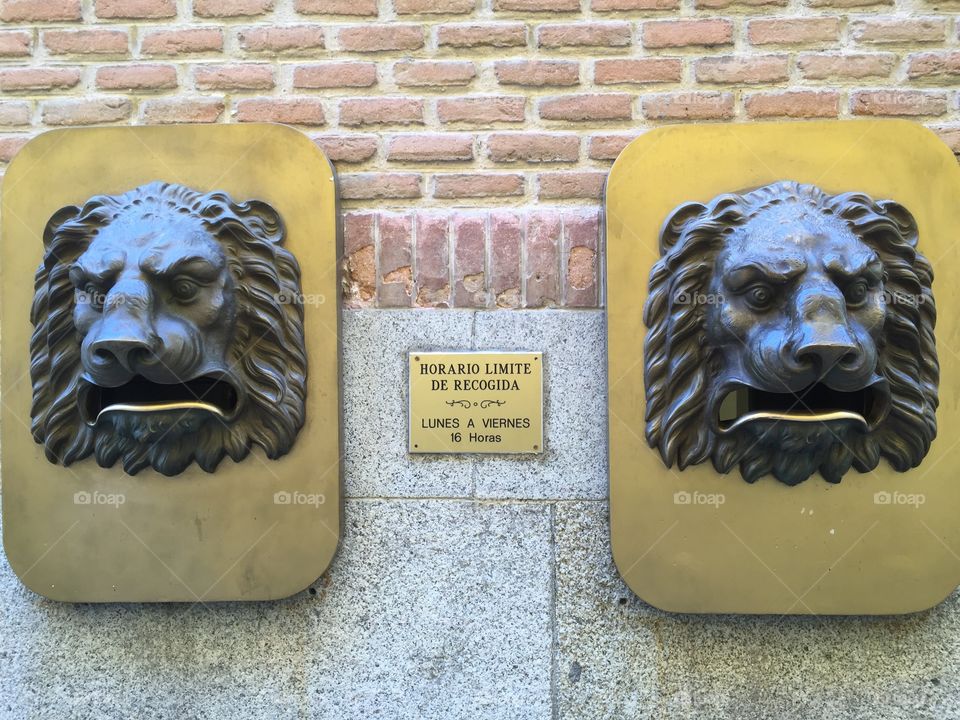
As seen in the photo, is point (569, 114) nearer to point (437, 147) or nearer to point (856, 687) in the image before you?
point (437, 147)

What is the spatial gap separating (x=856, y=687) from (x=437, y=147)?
1853mm

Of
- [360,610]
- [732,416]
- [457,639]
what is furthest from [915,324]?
[360,610]

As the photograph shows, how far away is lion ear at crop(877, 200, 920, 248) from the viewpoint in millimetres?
1907

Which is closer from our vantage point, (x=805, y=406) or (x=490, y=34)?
(x=805, y=406)

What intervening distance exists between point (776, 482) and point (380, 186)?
1.34 meters

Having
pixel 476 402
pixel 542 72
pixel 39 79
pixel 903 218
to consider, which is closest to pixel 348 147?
pixel 542 72

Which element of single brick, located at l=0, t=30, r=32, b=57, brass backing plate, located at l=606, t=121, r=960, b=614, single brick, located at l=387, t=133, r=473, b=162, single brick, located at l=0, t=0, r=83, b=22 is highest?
single brick, located at l=0, t=0, r=83, b=22

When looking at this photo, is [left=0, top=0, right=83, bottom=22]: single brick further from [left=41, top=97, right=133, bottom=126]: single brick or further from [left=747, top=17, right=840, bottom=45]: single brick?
[left=747, top=17, right=840, bottom=45]: single brick

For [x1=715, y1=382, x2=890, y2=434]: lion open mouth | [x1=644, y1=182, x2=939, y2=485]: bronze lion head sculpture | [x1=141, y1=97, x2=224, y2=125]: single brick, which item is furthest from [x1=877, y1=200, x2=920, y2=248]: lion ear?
[x1=141, y1=97, x2=224, y2=125]: single brick

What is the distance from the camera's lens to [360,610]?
78.7 inches

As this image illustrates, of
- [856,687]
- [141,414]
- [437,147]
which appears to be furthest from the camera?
[437,147]

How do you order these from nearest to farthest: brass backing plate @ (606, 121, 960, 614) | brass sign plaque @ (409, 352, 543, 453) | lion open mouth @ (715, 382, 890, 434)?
lion open mouth @ (715, 382, 890, 434) → brass backing plate @ (606, 121, 960, 614) → brass sign plaque @ (409, 352, 543, 453)

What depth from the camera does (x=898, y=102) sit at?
2.02 m

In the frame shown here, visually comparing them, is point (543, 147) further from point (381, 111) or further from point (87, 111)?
point (87, 111)
